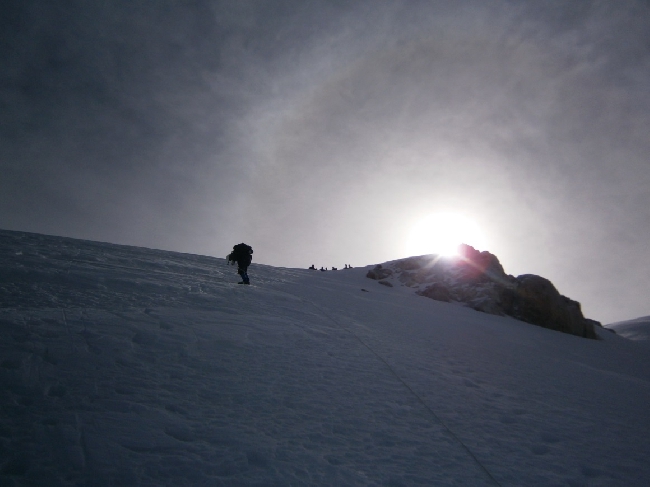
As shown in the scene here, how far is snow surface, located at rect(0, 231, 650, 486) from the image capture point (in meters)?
3.86

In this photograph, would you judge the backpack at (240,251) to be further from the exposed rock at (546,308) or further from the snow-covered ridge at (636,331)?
the snow-covered ridge at (636,331)

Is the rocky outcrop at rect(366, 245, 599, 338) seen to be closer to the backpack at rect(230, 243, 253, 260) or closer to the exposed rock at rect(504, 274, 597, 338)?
the exposed rock at rect(504, 274, 597, 338)

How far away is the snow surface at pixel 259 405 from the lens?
3857 mm

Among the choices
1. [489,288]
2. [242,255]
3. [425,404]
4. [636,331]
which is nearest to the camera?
[425,404]

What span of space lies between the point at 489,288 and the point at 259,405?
31683mm

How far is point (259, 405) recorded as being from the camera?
5.28m

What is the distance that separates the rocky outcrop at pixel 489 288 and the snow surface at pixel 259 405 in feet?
63.3

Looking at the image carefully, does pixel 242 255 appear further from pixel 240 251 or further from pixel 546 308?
pixel 546 308

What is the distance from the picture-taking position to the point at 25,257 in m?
12.5

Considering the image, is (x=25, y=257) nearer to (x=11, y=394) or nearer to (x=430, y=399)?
(x=11, y=394)

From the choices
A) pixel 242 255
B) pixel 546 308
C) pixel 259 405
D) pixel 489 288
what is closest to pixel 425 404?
pixel 259 405

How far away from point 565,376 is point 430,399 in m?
7.53

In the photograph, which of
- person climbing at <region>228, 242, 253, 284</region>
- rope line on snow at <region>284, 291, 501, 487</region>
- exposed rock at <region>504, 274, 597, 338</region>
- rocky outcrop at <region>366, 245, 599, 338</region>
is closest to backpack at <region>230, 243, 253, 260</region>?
person climbing at <region>228, 242, 253, 284</region>

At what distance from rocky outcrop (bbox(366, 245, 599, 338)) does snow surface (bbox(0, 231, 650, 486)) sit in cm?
1931
